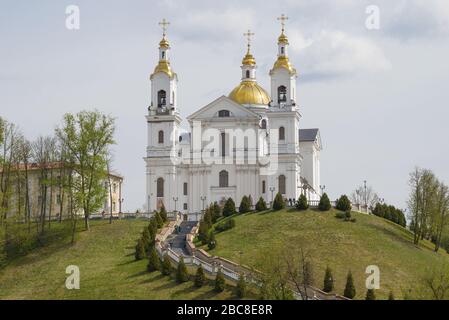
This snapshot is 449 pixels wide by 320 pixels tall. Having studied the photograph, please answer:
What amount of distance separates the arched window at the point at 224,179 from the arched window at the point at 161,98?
28.6ft

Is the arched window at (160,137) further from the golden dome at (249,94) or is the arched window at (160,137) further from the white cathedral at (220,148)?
the golden dome at (249,94)

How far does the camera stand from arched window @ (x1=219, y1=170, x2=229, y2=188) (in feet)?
323

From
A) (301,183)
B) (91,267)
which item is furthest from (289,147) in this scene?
(91,267)

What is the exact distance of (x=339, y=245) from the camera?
76.9 metres

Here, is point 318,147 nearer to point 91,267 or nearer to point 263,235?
point 263,235

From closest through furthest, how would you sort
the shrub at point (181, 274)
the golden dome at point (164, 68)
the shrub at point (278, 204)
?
the shrub at point (181, 274) < the shrub at point (278, 204) < the golden dome at point (164, 68)

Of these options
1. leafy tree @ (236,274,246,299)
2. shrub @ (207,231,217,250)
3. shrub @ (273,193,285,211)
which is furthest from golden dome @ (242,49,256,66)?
leafy tree @ (236,274,246,299)

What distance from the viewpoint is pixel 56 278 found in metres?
71.4

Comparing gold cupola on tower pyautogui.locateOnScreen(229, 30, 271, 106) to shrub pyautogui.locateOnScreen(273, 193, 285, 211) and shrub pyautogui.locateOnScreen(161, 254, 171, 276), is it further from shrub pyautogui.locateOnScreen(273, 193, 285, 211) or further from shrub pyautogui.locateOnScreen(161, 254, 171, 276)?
shrub pyautogui.locateOnScreen(161, 254, 171, 276)

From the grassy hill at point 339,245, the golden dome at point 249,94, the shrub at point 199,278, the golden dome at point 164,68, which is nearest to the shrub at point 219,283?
the shrub at point 199,278

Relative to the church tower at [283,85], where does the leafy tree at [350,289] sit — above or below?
below

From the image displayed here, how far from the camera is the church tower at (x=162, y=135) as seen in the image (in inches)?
3834

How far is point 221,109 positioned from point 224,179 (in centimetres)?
671

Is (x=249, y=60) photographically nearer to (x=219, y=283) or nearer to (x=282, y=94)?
(x=282, y=94)
